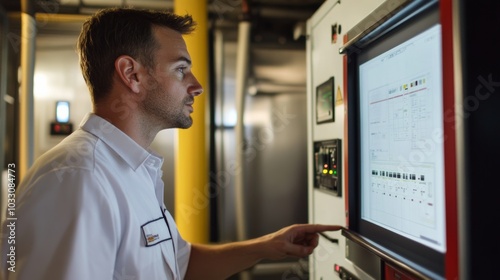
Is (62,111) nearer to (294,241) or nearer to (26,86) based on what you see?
(26,86)

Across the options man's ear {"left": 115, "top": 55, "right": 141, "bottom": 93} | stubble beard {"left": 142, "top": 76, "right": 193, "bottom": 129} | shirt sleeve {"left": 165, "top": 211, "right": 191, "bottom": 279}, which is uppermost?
man's ear {"left": 115, "top": 55, "right": 141, "bottom": 93}

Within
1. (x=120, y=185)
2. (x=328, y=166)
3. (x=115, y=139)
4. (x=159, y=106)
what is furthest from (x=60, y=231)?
(x=328, y=166)

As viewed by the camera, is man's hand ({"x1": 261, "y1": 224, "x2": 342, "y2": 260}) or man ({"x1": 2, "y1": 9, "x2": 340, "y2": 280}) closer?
man ({"x1": 2, "y1": 9, "x2": 340, "y2": 280})

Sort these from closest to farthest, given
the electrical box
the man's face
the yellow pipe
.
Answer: the man's face, the electrical box, the yellow pipe

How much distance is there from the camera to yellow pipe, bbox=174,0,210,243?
6.26 feet

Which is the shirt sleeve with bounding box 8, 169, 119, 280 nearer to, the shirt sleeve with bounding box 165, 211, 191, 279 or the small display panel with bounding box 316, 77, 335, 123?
the shirt sleeve with bounding box 165, 211, 191, 279

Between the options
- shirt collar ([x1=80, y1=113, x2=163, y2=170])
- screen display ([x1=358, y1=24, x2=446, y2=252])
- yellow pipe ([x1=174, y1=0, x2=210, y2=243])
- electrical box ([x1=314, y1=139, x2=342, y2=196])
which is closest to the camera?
screen display ([x1=358, y1=24, x2=446, y2=252])

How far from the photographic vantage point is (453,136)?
596 mm

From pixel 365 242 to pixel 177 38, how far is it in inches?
30.4

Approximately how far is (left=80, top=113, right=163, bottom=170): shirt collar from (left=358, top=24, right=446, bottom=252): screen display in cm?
61

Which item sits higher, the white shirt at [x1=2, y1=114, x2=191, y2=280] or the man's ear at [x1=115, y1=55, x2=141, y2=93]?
the man's ear at [x1=115, y1=55, x2=141, y2=93]

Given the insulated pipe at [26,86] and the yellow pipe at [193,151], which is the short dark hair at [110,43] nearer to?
the yellow pipe at [193,151]

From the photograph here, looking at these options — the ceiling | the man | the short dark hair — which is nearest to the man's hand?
the man

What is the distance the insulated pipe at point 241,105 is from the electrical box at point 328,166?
0.78 m
